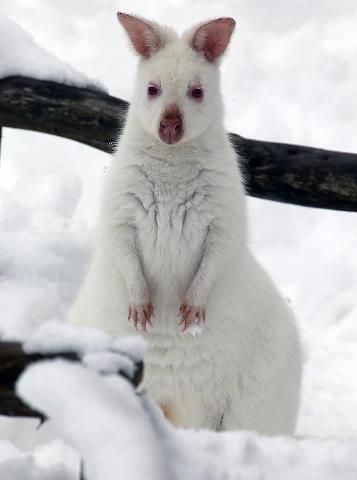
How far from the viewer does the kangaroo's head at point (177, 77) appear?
339cm

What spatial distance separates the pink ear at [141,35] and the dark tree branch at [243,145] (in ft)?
Answer: 3.72

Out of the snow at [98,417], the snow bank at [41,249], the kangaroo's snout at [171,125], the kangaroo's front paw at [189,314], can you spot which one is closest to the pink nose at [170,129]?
the kangaroo's snout at [171,125]

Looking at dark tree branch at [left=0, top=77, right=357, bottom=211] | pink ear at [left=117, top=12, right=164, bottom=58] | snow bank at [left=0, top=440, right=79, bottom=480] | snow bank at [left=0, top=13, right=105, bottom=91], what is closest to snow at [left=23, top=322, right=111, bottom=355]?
snow bank at [left=0, top=440, right=79, bottom=480]

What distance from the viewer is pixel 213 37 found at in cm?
360

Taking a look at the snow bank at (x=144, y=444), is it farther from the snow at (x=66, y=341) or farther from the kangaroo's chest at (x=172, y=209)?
the kangaroo's chest at (x=172, y=209)

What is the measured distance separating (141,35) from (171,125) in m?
0.52

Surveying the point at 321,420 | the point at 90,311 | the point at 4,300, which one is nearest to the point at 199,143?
the point at 90,311

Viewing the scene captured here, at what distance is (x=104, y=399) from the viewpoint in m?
1.78

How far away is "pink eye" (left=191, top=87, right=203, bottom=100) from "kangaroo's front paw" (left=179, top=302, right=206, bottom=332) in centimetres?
88

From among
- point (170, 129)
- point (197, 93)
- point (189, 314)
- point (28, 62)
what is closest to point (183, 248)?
point (189, 314)

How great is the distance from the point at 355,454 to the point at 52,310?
2.78m

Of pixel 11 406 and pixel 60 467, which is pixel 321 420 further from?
pixel 11 406

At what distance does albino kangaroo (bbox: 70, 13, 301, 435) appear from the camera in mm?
3545

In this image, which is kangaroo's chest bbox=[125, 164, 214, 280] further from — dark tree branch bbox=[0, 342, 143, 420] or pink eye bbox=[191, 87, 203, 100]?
dark tree branch bbox=[0, 342, 143, 420]
